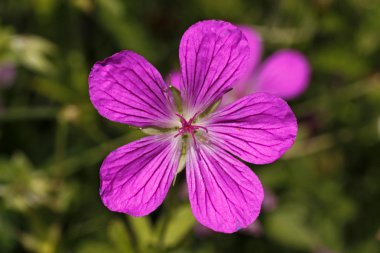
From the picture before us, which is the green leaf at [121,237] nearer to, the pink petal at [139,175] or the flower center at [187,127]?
the pink petal at [139,175]

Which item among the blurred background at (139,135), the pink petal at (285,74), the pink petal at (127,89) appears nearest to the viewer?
the pink petal at (127,89)

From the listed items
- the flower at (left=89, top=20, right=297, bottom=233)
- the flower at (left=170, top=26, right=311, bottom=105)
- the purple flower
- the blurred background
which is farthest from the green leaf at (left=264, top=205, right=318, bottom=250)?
the purple flower

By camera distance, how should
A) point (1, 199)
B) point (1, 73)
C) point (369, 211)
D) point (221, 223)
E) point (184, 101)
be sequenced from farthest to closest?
→ 1. point (369, 211)
2. point (1, 73)
3. point (1, 199)
4. point (184, 101)
5. point (221, 223)

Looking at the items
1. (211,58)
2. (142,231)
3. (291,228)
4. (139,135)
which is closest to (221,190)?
(211,58)

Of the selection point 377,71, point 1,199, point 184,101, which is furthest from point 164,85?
point 377,71

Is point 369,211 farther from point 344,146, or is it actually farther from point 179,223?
point 179,223

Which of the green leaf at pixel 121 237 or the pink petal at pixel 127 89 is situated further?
the green leaf at pixel 121 237

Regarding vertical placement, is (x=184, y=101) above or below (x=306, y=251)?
above

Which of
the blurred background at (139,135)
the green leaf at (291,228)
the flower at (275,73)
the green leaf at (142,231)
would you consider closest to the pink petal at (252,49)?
the flower at (275,73)
